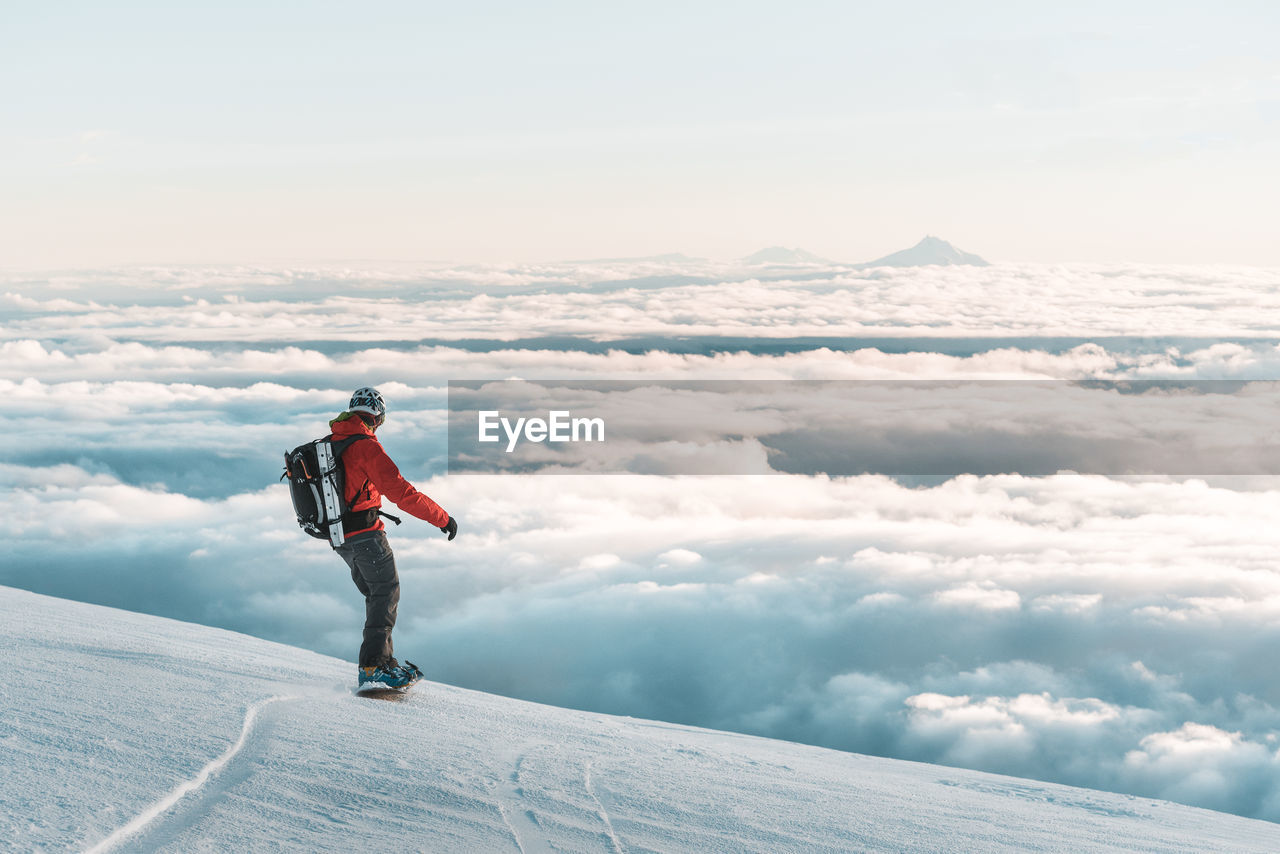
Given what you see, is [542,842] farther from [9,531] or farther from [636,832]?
[9,531]

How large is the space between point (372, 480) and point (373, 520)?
51cm

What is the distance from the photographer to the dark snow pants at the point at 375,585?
793 centimetres

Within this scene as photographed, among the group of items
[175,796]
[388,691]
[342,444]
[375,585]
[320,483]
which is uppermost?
[342,444]

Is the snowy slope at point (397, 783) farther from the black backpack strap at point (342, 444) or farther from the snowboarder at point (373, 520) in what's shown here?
the black backpack strap at point (342, 444)

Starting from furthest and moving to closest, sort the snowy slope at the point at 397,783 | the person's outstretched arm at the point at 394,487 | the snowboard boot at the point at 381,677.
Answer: the snowboard boot at the point at 381,677 → the person's outstretched arm at the point at 394,487 → the snowy slope at the point at 397,783

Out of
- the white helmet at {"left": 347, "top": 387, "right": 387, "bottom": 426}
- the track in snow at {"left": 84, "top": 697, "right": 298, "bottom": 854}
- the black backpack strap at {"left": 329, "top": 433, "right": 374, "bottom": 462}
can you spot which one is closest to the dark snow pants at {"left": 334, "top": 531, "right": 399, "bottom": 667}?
the black backpack strap at {"left": 329, "top": 433, "right": 374, "bottom": 462}

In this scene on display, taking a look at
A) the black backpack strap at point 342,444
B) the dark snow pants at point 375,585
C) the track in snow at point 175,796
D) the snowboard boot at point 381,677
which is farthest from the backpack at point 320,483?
the track in snow at point 175,796

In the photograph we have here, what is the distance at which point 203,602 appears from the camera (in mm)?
189625

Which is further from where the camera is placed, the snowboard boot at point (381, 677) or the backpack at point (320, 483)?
the snowboard boot at point (381, 677)

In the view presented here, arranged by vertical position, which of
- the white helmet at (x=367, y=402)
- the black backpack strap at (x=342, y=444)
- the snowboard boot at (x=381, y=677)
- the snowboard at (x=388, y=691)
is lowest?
the snowboard at (x=388, y=691)

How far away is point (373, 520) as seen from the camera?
791 cm

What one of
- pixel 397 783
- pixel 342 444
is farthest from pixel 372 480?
pixel 397 783

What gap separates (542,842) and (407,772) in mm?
1245

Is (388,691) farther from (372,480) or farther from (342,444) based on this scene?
(342,444)
